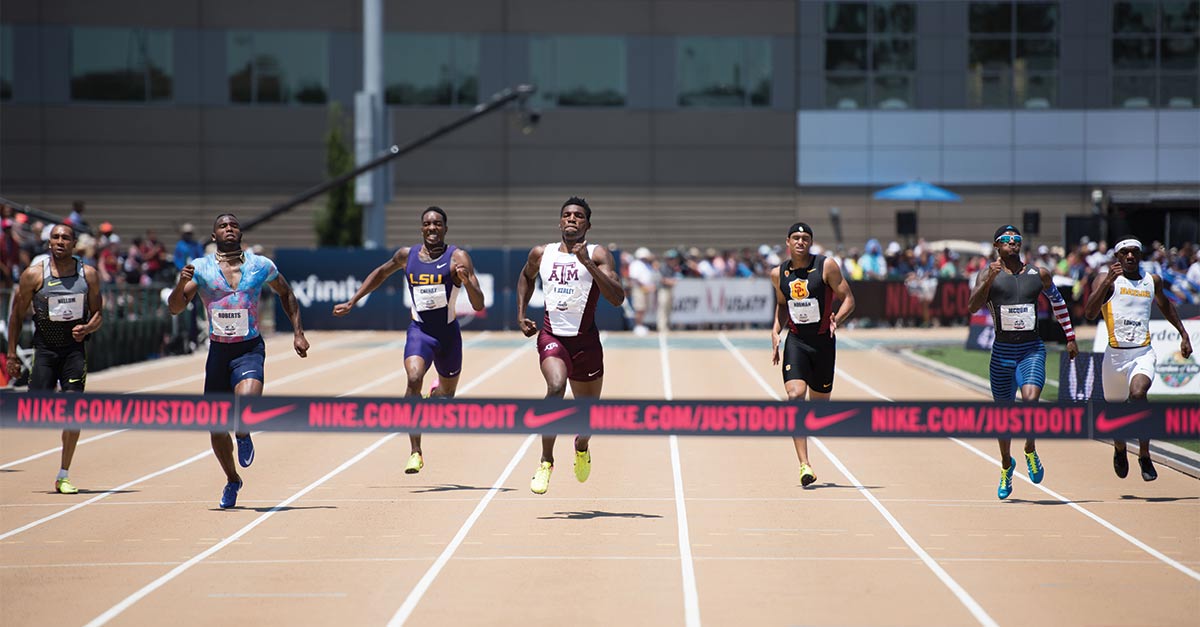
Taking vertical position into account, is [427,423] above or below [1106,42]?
below

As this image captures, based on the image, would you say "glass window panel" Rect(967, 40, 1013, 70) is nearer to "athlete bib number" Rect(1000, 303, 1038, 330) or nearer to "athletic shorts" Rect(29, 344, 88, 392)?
"athlete bib number" Rect(1000, 303, 1038, 330)

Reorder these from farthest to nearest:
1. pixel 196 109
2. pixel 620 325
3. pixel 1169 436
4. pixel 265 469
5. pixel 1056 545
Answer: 1. pixel 196 109
2. pixel 620 325
3. pixel 265 469
4. pixel 1056 545
5. pixel 1169 436

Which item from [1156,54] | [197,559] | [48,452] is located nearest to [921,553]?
[197,559]

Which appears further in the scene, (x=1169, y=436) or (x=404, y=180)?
(x=404, y=180)

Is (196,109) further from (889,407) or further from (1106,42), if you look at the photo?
(889,407)

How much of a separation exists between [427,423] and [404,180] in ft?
136

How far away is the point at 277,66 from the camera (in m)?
49.2

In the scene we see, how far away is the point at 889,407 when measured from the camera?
28.7ft

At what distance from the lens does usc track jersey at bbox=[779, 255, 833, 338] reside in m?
12.6

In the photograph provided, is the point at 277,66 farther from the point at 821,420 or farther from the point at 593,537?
the point at 821,420

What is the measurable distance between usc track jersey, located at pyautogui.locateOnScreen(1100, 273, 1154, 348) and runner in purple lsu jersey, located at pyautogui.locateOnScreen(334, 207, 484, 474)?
5.33 metres

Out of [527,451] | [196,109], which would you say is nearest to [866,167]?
[196,109]

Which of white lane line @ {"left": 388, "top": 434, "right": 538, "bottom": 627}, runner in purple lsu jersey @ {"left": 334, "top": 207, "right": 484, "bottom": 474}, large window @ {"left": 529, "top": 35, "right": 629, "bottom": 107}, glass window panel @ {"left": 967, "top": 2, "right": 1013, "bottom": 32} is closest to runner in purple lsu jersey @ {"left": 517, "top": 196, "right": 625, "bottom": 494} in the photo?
white lane line @ {"left": 388, "top": 434, "right": 538, "bottom": 627}

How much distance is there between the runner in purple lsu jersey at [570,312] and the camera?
1155cm
